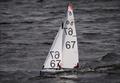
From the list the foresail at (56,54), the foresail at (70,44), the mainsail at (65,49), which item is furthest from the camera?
Answer: the foresail at (56,54)

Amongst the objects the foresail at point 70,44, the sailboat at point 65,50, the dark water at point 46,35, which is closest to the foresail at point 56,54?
the sailboat at point 65,50

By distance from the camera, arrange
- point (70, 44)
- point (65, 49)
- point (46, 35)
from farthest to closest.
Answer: point (46, 35)
point (65, 49)
point (70, 44)

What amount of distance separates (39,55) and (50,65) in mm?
15008

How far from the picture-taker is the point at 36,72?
48.9 m

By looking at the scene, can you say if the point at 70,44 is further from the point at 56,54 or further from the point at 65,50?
the point at 56,54

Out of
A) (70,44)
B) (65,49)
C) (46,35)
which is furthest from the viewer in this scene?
(46,35)

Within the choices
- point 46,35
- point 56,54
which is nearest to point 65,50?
point 56,54

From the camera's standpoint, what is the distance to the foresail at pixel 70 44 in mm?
40781

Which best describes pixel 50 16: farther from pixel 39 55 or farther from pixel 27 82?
pixel 27 82

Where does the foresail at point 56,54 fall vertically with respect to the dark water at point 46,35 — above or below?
below

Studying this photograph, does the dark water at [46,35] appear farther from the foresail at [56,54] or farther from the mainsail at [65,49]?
the foresail at [56,54]

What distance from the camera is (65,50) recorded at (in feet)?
137

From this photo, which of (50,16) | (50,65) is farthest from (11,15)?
(50,65)

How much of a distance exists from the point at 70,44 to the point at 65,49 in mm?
830
